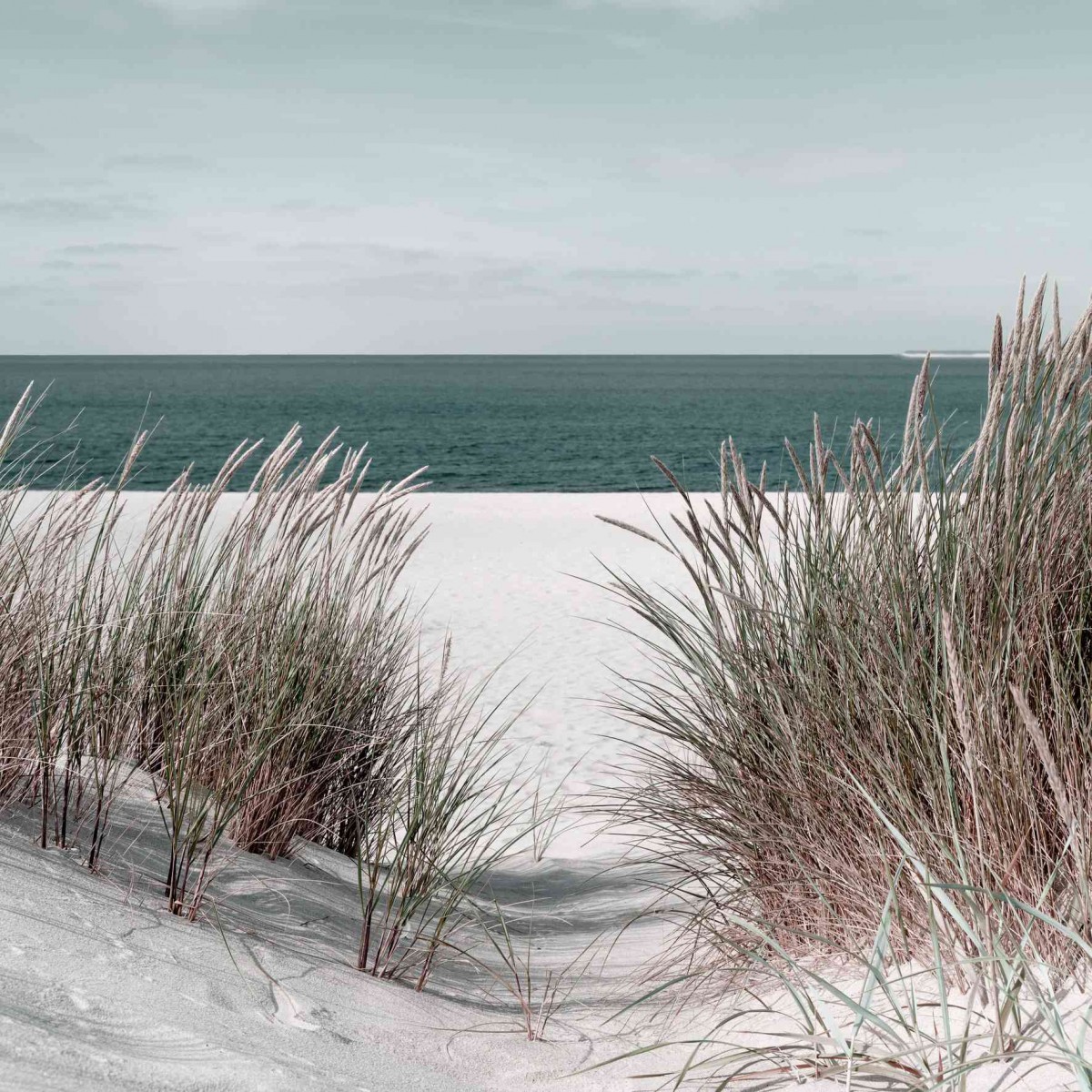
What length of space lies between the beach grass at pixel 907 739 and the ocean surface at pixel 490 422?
442 centimetres

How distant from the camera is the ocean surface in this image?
3014 centimetres

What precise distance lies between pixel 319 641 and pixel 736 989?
4.69 ft

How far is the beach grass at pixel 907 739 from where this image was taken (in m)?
1.52

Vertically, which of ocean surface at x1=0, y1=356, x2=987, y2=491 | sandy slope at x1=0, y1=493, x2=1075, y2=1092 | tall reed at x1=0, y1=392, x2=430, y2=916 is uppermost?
ocean surface at x1=0, y1=356, x2=987, y2=491

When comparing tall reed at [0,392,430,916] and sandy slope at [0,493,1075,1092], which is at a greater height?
tall reed at [0,392,430,916]

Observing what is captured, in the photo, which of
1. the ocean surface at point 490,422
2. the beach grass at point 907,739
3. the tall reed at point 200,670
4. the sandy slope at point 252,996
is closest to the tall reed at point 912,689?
the beach grass at point 907,739

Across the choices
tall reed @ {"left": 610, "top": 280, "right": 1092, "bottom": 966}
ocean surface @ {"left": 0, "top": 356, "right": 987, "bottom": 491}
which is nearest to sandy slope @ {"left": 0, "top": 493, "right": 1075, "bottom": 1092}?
tall reed @ {"left": 610, "top": 280, "right": 1092, "bottom": 966}

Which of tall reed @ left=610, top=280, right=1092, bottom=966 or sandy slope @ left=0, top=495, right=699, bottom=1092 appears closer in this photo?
sandy slope @ left=0, top=495, right=699, bottom=1092

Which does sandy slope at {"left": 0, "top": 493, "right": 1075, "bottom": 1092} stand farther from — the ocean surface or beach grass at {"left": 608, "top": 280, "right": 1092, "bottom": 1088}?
the ocean surface

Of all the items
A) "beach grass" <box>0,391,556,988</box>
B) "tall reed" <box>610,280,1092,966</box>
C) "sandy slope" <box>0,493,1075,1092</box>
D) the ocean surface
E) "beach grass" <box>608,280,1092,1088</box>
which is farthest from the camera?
the ocean surface

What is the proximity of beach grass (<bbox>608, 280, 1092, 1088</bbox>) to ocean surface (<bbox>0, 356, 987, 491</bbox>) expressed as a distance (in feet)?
14.5

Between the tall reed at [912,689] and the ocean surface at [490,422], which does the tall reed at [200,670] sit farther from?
the ocean surface at [490,422]

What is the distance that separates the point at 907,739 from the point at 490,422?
167ft

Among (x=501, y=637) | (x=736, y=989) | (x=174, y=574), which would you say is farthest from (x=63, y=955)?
(x=501, y=637)
